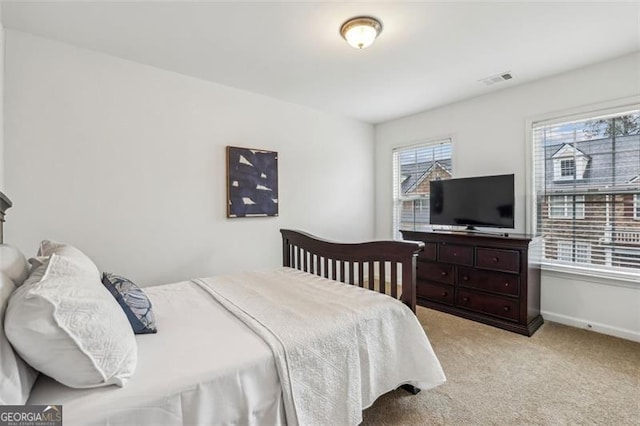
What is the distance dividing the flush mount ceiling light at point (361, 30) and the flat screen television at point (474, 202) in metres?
1.91

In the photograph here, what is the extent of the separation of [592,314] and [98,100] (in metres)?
4.77

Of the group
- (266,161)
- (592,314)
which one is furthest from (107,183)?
(592,314)

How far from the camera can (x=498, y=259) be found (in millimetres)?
2885

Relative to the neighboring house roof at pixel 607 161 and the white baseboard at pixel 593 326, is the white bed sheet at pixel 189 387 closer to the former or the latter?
the white baseboard at pixel 593 326

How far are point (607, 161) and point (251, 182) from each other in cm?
344

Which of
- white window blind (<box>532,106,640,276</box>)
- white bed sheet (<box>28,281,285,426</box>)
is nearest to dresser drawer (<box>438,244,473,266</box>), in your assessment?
white window blind (<box>532,106,640,276</box>)

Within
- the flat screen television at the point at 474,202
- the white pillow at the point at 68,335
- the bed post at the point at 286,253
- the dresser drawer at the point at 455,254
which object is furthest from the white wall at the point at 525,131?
the white pillow at the point at 68,335

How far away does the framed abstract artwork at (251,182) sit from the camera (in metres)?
3.24

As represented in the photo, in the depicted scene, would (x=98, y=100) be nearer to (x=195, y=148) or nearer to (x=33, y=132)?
(x=33, y=132)

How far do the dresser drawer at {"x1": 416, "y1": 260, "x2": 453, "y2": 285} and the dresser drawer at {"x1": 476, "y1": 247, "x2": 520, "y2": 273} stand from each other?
339 millimetres

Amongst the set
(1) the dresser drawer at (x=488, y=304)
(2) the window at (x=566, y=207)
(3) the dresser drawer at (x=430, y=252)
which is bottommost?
(1) the dresser drawer at (x=488, y=304)

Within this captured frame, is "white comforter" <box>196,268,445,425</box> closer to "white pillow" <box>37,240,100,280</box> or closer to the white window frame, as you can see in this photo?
"white pillow" <box>37,240,100,280</box>

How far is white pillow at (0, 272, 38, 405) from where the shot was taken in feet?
2.57

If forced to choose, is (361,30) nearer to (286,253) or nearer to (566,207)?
(286,253)
